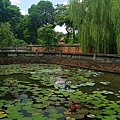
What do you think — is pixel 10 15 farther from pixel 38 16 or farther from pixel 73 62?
pixel 73 62

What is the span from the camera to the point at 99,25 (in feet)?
29.7

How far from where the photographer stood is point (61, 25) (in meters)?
20.0

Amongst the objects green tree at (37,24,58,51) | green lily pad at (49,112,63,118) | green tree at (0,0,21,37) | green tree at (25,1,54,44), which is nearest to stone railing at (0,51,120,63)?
green tree at (37,24,58,51)

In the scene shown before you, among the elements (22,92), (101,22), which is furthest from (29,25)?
(22,92)

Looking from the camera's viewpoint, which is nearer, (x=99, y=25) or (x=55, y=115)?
(x=55, y=115)

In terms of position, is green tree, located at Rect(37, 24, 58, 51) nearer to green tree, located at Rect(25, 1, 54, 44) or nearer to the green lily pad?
green tree, located at Rect(25, 1, 54, 44)

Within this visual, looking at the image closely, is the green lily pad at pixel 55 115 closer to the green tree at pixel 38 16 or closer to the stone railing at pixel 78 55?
the stone railing at pixel 78 55

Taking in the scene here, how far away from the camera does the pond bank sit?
7.85 meters

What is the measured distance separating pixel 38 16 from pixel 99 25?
16.8 meters

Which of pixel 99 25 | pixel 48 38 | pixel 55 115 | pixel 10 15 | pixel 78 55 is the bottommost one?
pixel 55 115

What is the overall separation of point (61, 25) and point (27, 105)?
17.7 meters

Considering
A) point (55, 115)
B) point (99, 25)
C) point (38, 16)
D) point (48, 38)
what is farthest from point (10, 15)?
point (55, 115)

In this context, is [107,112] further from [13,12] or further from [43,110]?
[13,12]

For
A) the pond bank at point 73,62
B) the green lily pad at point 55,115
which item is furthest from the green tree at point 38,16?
the green lily pad at point 55,115
